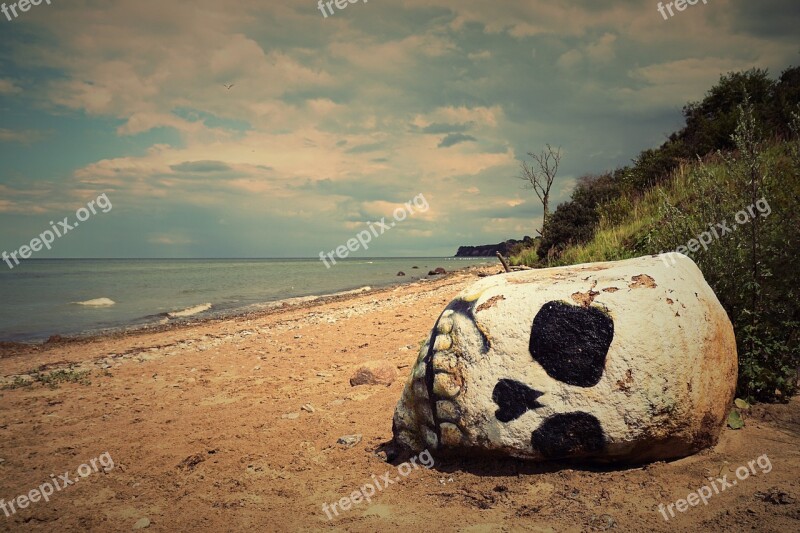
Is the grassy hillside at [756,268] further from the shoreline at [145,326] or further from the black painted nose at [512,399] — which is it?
the shoreline at [145,326]

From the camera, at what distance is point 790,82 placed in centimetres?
1642

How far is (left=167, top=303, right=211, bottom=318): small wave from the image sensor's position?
17453 mm

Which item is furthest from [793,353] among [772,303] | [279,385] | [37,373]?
[37,373]

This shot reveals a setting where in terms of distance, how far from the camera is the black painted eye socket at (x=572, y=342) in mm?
3135

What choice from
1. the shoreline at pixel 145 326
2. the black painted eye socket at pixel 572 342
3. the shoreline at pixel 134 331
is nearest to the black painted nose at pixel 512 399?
the black painted eye socket at pixel 572 342

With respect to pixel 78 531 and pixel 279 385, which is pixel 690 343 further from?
pixel 279 385

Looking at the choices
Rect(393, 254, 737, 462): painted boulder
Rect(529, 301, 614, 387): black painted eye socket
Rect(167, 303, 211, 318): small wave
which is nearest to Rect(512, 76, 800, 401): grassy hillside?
Rect(393, 254, 737, 462): painted boulder

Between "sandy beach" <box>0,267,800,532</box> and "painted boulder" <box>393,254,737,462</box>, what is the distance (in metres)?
0.25

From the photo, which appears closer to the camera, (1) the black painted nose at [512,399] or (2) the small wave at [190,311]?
(1) the black painted nose at [512,399]

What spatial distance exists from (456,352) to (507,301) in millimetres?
618

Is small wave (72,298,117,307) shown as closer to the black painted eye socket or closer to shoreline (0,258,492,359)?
shoreline (0,258,492,359)

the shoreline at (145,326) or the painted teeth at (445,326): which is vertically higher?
the painted teeth at (445,326)

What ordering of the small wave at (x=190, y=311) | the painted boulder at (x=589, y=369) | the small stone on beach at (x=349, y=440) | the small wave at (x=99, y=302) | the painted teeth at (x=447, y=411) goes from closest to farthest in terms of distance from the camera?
the painted boulder at (x=589, y=369) → the painted teeth at (x=447, y=411) → the small stone on beach at (x=349, y=440) → the small wave at (x=190, y=311) → the small wave at (x=99, y=302)

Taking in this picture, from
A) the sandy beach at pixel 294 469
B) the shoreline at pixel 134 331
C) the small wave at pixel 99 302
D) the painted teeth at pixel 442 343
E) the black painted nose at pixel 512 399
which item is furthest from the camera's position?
the small wave at pixel 99 302
